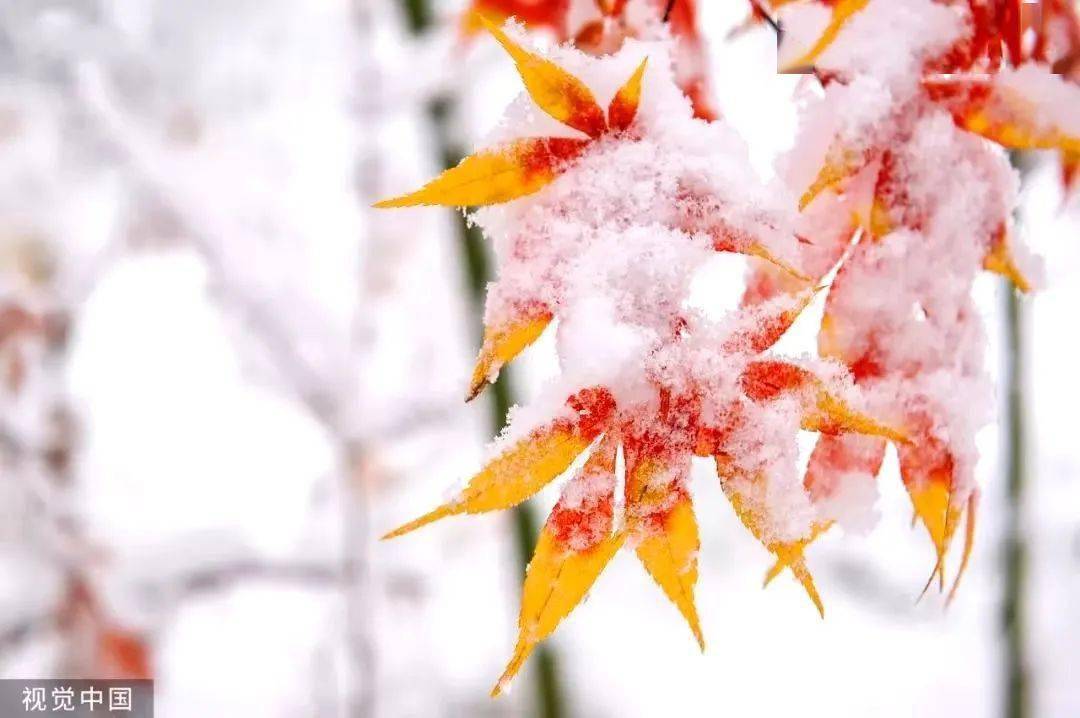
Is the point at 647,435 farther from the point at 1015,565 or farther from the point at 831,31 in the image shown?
the point at 1015,565

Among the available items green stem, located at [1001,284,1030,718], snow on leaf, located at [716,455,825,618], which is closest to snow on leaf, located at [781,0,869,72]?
snow on leaf, located at [716,455,825,618]

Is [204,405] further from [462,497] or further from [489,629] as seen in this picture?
[462,497]

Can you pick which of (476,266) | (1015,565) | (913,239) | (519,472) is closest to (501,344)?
(519,472)

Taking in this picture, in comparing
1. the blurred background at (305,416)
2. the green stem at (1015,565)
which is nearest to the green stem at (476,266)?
the blurred background at (305,416)

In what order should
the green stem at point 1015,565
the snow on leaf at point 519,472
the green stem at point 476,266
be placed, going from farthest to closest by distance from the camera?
the green stem at point 1015,565
the green stem at point 476,266
the snow on leaf at point 519,472

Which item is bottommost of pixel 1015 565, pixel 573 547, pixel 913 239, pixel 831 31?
pixel 1015 565

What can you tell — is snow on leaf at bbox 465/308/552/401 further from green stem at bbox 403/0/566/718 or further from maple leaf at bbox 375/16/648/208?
green stem at bbox 403/0/566/718

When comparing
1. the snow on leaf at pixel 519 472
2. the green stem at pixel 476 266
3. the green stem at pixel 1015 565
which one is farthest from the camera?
the green stem at pixel 1015 565

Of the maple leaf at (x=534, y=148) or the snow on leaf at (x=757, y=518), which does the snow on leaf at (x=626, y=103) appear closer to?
the maple leaf at (x=534, y=148)
